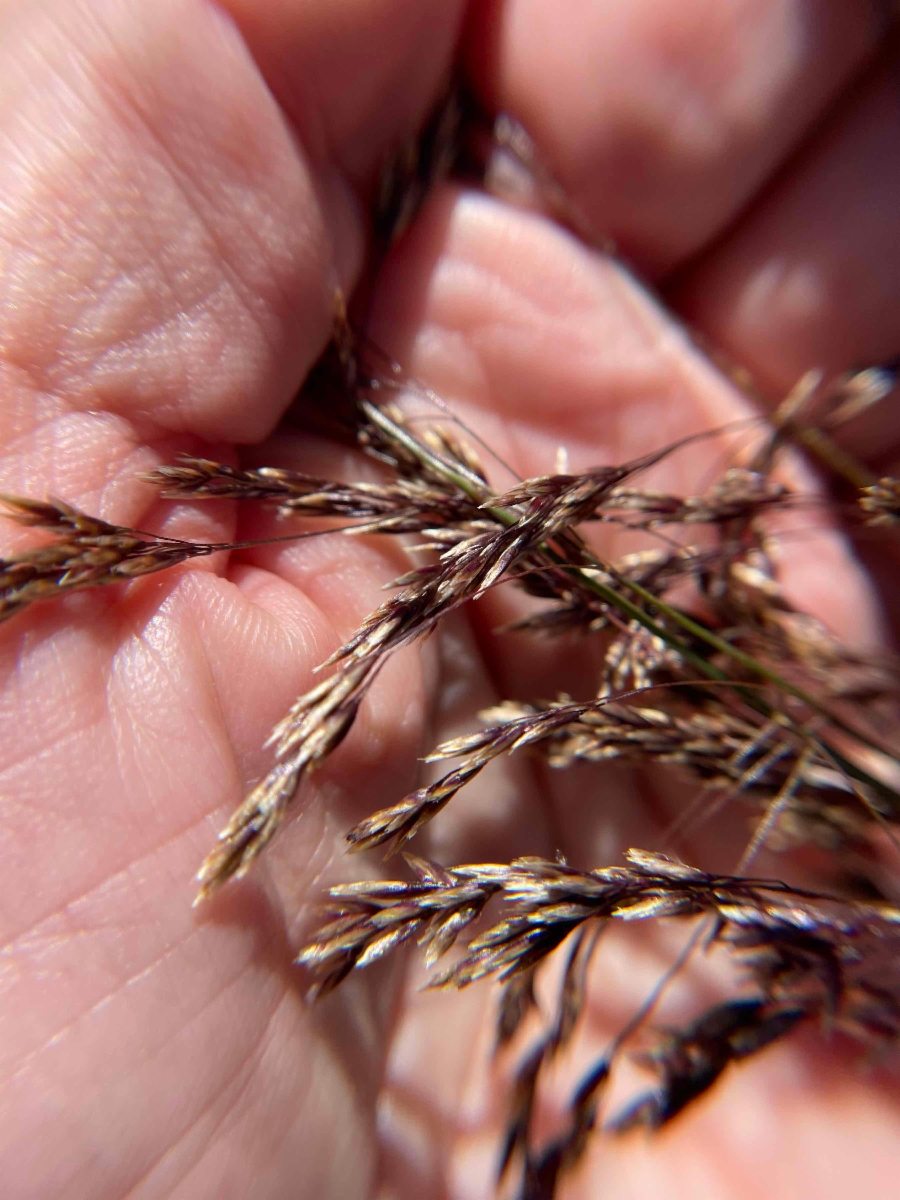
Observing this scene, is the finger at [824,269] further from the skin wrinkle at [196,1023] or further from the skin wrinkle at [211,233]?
the skin wrinkle at [196,1023]

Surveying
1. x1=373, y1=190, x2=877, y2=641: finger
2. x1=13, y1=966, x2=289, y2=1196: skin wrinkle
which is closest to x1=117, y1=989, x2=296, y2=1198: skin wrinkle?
x1=13, y1=966, x2=289, y2=1196: skin wrinkle

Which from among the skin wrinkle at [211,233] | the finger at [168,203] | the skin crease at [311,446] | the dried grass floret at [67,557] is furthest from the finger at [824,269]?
the dried grass floret at [67,557]

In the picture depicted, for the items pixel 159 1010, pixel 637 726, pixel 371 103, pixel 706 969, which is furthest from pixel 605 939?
pixel 371 103

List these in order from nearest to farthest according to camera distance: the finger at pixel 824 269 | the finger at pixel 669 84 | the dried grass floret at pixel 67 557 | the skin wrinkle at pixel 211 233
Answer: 1. the dried grass floret at pixel 67 557
2. the skin wrinkle at pixel 211 233
3. the finger at pixel 669 84
4. the finger at pixel 824 269

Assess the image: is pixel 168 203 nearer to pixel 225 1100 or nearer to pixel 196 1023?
pixel 196 1023

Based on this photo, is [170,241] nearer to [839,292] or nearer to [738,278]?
[738,278]

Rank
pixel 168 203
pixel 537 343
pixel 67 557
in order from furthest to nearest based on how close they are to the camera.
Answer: pixel 537 343
pixel 168 203
pixel 67 557

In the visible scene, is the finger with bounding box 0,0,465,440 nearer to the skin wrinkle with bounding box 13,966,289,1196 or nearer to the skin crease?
the skin crease

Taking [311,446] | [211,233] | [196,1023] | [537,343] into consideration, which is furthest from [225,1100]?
[537,343]
